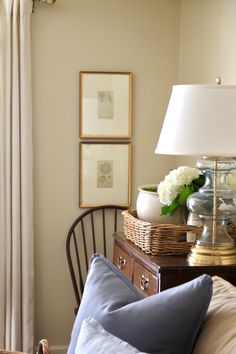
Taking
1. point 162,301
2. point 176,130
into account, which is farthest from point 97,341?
point 176,130

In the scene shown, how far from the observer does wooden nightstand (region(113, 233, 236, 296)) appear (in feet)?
8.82

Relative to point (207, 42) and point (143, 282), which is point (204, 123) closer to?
point (143, 282)

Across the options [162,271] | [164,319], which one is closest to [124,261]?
[162,271]

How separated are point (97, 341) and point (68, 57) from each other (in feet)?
9.36

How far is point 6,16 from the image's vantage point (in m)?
4.13

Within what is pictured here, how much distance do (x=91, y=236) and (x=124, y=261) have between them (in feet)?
3.49

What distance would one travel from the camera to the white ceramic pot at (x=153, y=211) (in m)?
3.02

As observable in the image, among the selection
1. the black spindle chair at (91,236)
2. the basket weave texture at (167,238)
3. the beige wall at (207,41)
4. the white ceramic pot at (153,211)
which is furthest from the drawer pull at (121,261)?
the beige wall at (207,41)

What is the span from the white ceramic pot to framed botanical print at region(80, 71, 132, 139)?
126 cm

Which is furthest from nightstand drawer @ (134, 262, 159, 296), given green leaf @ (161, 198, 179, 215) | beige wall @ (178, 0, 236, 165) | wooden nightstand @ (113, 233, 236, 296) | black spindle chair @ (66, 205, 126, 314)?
black spindle chair @ (66, 205, 126, 314)

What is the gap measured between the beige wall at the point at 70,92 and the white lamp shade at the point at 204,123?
176cm

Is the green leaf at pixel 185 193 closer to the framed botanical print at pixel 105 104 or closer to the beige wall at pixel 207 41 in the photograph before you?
the beige wall at pixel 207 41

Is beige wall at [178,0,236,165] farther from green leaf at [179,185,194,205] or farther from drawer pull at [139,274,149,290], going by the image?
drawer pull at [139,274,149,290]

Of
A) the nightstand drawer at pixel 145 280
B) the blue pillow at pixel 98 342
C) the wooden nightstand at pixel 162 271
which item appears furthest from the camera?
the nightstand drawer at pixel 145 280
